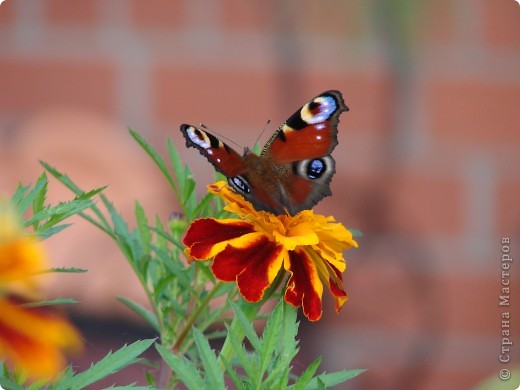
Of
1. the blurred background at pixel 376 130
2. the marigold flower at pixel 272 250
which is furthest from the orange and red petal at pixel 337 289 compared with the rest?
the blurred background at pixel 376 130

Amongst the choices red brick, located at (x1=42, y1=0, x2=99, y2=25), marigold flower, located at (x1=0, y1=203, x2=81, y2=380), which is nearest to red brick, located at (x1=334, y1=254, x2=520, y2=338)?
red brick, located at (x1=42, y1=0, x2=99, y2=25)

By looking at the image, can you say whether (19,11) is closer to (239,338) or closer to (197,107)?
(197,107)

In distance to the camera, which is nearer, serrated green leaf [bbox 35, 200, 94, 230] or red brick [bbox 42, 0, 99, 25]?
serrated green leaf [bbox 35, 200, 94, 230]

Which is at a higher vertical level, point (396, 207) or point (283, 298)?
point (283, 298)

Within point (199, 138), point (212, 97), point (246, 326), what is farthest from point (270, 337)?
point (212, 97)

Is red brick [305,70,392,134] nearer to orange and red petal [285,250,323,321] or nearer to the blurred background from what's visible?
the blurred background

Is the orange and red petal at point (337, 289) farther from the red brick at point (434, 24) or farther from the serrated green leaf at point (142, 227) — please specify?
the red brick at point (434, 24)

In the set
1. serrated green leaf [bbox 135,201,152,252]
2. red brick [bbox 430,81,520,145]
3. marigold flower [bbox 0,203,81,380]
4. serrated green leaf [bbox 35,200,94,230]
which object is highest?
marigold flower [bbox 0,203,81,380]

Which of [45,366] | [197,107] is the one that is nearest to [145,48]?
[197,107]
